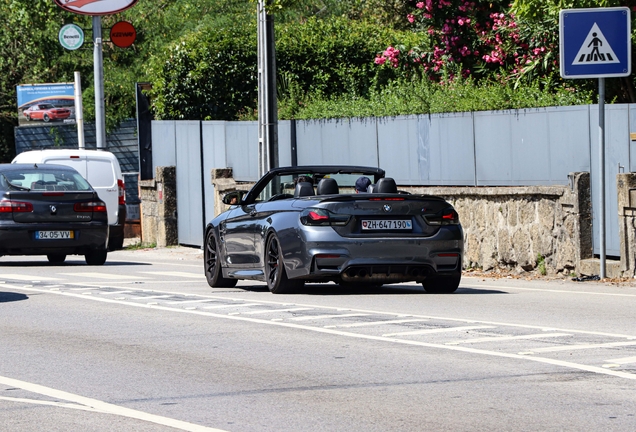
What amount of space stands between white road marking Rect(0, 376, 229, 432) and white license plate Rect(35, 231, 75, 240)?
39.0 feet

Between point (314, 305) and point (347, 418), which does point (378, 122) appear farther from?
point (347, 418)

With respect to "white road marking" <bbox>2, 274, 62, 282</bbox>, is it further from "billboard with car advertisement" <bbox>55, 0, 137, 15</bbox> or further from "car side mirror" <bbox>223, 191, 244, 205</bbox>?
"billboard with car advertisement" <bbox>55, 0, 137, 15</bbox>

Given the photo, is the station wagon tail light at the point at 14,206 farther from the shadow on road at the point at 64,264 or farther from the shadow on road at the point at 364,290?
the shadow on road at the point at 364,290

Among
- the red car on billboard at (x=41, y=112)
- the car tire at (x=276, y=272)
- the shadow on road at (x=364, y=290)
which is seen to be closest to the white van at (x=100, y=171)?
the shadow on road at (x=364, y=290)

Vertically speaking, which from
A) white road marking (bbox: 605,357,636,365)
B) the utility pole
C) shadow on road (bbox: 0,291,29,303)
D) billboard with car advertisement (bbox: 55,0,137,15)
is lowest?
shadow on road (bbox: 0,291,29,303)

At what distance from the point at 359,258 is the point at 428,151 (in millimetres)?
7028

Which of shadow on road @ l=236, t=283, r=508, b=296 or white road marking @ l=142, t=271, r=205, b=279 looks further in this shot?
white road marking @ l=142, t=271, r=205, b=279

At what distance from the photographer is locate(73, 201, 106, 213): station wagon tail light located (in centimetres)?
2058

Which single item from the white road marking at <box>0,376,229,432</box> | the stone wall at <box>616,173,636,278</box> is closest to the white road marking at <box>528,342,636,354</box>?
the white road marking at <box>0,376,229,432</box>

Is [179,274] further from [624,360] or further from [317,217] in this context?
[624,360]

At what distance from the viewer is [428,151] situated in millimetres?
20109

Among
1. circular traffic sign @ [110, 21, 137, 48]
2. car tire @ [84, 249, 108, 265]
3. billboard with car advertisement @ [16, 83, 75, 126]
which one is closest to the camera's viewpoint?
car tire @ [84, 249, 108, 265]

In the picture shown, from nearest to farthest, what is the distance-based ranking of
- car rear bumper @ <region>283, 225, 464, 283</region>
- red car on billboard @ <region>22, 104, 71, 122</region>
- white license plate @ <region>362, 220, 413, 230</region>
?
car rear bumper @ <region>283, 225, 464, 283</region>
white license plate @ <region>362, 220, 413, 230</region>
red car on billboard @ <region>22, 104, 71, 122</region>

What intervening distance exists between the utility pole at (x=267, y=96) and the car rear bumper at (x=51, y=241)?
2.98 meters
